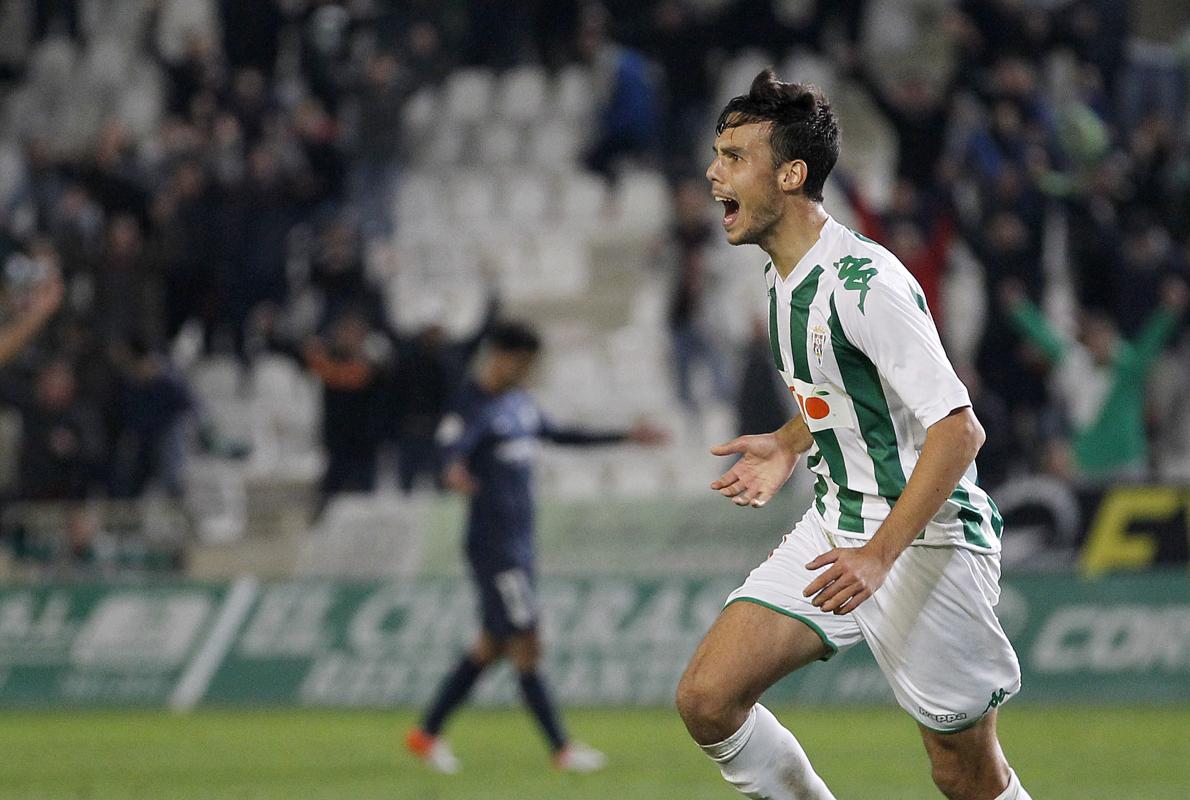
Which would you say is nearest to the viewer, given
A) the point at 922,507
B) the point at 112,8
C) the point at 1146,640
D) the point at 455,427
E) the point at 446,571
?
the point at 922,507

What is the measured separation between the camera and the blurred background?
14102 mm

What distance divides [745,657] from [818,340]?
0.89m

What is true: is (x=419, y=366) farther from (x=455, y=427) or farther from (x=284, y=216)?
(x=455, y=427)

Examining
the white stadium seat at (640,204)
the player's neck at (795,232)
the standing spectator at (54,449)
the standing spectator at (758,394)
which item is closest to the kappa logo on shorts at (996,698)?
the player's neck at (795,232)

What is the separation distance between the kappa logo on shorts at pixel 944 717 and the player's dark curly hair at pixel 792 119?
148 cm

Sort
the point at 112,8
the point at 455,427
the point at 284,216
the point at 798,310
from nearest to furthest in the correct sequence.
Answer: the point at 798,310, the point at 455,427, the point at 284,216, the point at 112,8

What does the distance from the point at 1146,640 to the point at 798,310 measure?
28.9 feet

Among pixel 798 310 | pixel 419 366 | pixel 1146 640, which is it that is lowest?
pixel 1146 640

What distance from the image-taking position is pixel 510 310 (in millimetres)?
19781

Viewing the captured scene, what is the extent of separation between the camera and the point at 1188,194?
1634cm

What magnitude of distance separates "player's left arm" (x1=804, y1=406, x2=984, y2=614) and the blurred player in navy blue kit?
5507mm

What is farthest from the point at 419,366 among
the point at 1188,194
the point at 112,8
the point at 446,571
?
the point at 112,8

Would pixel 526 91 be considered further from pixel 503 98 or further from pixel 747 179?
pixel 747 179

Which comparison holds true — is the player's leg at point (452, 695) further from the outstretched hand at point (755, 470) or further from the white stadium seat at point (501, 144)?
the white stadium seat at point (501, 144)
